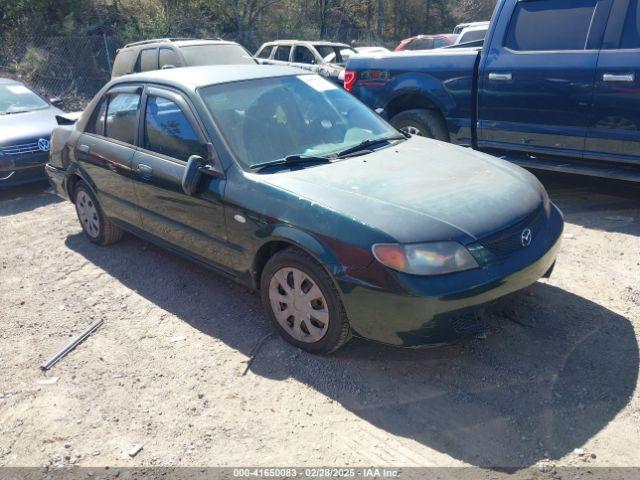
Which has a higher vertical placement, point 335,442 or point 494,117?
point 494,117

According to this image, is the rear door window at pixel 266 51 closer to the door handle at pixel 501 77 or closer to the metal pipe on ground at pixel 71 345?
the door handle at pixel 501 77

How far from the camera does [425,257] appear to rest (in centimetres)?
293

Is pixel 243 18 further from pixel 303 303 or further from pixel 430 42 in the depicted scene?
pixel 303 303

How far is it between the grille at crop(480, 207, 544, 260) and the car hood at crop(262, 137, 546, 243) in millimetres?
39

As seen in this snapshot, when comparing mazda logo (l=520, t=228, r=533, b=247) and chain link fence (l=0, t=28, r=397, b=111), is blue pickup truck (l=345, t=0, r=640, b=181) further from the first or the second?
chain link fence (l=0, t=28, r=397, b=111)

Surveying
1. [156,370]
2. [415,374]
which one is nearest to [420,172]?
[415,374]

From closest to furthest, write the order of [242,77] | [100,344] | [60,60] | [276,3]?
[100,344] → [242,77] → [60,60] → [276,3]

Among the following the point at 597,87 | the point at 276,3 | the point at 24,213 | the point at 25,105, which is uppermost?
the point at 276,3

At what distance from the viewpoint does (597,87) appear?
17.1ft

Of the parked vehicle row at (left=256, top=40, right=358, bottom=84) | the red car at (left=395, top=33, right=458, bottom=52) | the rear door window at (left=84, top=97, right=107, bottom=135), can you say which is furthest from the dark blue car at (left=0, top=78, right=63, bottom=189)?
the red car at (left=395, top=33, right=458, bottom=52)

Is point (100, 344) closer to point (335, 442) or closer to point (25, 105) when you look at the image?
point (335, 442)

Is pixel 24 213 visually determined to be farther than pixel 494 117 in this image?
Yes

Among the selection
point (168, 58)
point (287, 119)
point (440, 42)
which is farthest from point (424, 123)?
point (440, 42)

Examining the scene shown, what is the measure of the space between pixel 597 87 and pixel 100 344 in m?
4.79
